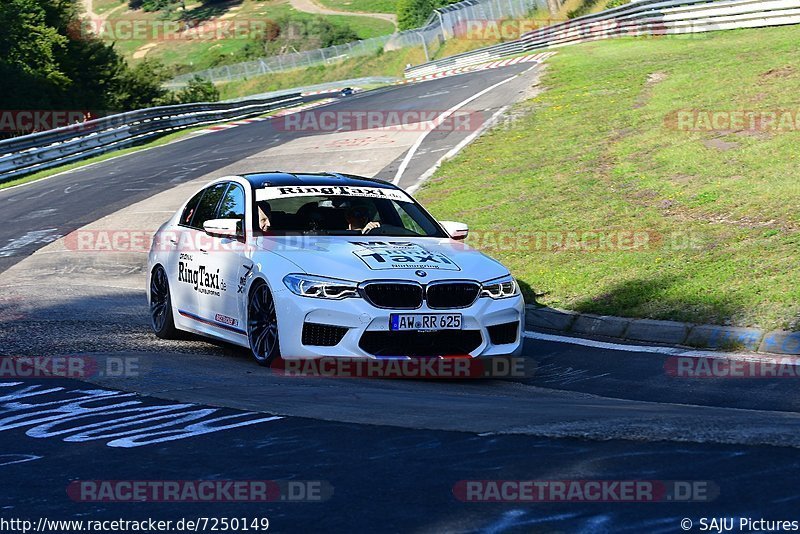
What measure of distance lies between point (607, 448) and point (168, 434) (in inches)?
90.8

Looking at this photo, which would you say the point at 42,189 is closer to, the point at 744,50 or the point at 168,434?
the point at 744,50

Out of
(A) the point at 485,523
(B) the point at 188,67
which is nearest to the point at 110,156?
(A) the point at 485,523

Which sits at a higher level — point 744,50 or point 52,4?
point 52,4

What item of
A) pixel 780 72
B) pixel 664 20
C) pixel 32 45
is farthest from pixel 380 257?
pixel 32 45

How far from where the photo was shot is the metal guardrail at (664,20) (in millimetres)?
35969

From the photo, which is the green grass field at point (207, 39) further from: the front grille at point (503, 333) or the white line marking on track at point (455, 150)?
the front grille at point (503, 333)

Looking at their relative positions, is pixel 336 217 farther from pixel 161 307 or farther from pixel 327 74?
pixel 327 74

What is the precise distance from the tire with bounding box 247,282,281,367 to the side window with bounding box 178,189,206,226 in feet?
6.99

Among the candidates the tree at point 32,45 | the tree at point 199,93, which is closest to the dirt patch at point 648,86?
the tree at point 32,45

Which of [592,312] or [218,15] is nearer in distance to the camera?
[592,312]

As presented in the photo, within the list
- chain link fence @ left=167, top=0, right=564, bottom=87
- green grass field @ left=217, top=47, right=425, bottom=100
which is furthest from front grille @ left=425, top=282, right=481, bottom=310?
green grass field @ left=217, top=47, right=425, bottom=100

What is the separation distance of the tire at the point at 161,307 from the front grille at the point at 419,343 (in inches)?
115

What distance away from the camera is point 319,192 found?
34.3 feet

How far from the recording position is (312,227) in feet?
33.3
